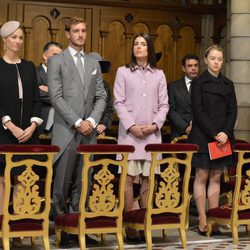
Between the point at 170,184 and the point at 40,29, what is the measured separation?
4.43 metres

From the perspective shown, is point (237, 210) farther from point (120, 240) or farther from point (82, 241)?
point (82, 241)

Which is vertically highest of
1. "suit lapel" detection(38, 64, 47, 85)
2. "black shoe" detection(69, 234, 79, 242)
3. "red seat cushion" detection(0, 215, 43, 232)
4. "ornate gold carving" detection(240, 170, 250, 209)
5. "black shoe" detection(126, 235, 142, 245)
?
"suit lapel" detection(38, 64, 47, 85)

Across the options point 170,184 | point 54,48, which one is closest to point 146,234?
point 170,184

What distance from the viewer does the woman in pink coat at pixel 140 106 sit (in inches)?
277

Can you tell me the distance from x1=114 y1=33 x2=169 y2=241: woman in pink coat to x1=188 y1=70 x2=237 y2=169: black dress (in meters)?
→ 0.37

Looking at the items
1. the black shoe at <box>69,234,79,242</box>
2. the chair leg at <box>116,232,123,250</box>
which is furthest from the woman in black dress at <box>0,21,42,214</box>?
the chair leg at <box>116,232,123,250</box>

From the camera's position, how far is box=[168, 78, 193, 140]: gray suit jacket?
27.6 feet

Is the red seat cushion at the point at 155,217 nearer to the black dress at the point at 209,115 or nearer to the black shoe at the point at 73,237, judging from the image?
the black shoe at the point at 73,237

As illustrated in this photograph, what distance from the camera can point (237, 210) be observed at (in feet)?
23.6

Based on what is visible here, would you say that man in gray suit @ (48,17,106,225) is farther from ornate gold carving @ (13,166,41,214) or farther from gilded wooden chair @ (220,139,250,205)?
gilded wooden chair @ (220,139,250,205)

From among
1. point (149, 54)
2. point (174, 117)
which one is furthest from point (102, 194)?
point (174, 117)

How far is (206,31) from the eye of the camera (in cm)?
1139

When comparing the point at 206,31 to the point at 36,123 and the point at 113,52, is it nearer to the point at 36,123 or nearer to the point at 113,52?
the point at 113,52

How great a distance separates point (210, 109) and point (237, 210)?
3.03 feet
